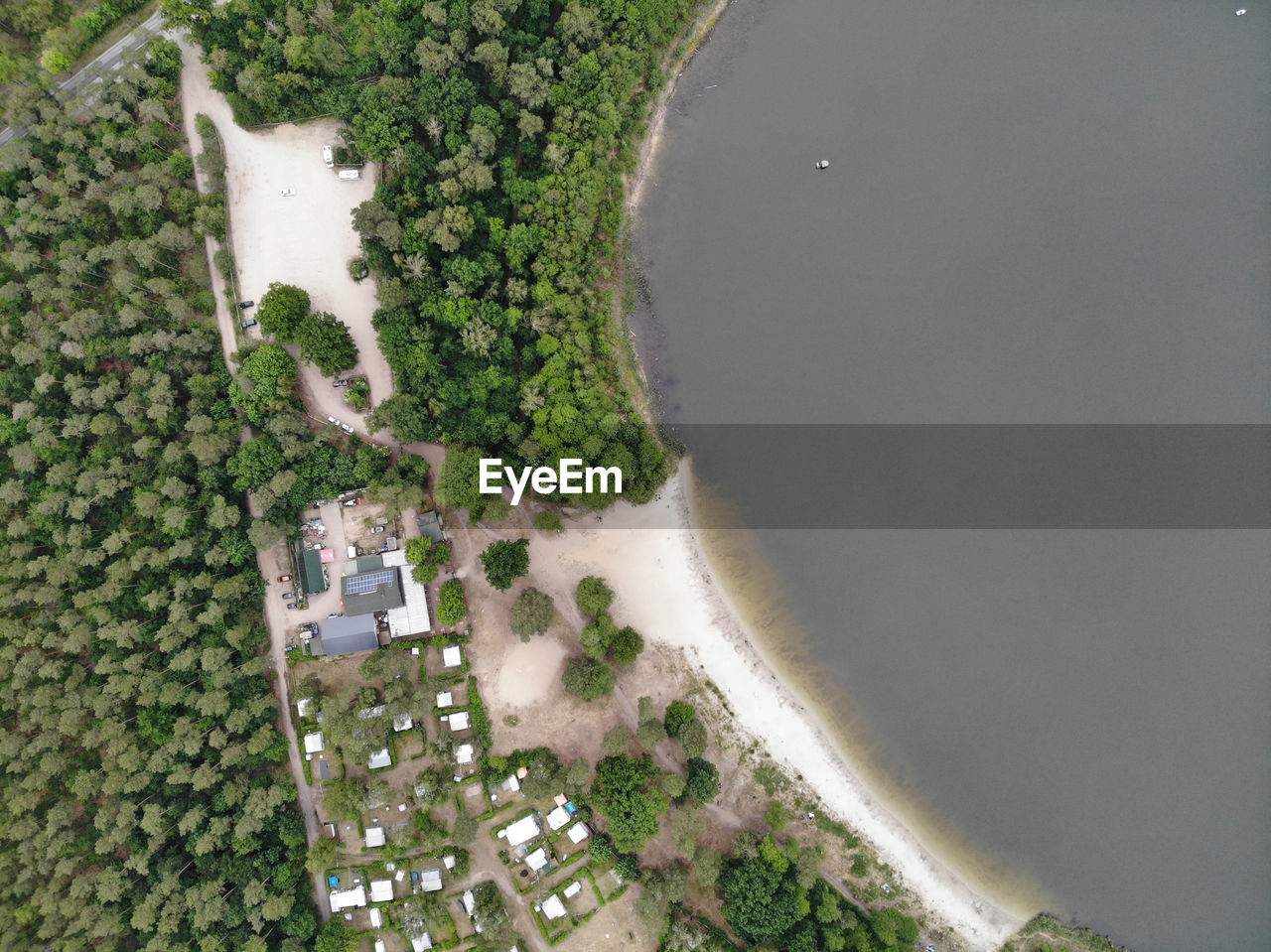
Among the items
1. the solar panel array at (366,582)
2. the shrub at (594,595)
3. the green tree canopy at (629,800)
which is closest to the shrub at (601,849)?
the green tree canopy at (629,800)

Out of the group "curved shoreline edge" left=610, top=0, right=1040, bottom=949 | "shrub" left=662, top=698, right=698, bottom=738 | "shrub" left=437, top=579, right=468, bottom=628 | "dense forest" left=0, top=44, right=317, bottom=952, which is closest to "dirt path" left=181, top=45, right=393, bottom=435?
"dense forest" left=0, top=44, right=317, bottom=952

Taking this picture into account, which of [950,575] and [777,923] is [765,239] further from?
[777,923]

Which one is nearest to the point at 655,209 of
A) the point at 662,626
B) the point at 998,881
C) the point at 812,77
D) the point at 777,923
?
the point at 812,77

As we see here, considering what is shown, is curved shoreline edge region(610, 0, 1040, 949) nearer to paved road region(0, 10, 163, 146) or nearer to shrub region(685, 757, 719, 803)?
shrub region(685, 757, 719, 803)

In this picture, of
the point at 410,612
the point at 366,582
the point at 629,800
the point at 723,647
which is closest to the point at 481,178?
the point at 366,582

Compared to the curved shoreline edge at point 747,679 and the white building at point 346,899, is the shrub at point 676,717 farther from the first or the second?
the white building at point 346,899
